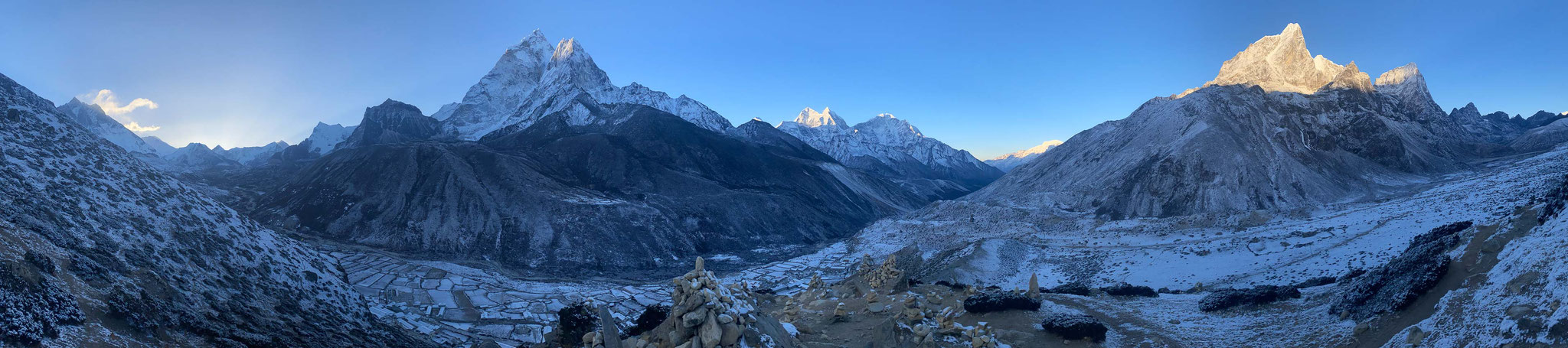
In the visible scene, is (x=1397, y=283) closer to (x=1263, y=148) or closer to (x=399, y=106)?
(x=1263, y=148)

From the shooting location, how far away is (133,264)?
1320 centimetres

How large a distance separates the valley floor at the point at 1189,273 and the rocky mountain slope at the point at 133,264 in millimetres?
6270

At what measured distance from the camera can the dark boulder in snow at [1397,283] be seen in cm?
1250

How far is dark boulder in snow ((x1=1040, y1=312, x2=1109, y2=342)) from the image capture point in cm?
1588

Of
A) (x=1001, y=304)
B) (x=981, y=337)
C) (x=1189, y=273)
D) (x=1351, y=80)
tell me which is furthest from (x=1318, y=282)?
(x=1351, y=80)

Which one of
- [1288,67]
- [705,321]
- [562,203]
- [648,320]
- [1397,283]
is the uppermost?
[1288,67]

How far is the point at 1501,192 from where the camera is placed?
1641 inches

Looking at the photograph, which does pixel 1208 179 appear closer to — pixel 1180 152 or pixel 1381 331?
pixel 1180 152

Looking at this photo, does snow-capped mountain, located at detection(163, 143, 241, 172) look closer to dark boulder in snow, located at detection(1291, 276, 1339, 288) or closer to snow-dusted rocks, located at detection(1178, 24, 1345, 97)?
dark boulder in snow, located at detection(1291, 276, 1339, 288)

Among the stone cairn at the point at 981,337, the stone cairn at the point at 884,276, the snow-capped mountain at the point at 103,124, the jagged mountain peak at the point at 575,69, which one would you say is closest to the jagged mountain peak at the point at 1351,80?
the stone cairn at the point at 884,276

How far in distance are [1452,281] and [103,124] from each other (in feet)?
794

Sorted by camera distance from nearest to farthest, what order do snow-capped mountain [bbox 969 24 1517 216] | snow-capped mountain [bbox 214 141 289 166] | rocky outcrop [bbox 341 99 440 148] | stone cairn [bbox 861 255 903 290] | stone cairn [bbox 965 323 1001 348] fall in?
stone cairn [bbox 965 323 1001 348], stone cairn [bbox 861 255 903 290], snow-capped mountain [bbox 969 24 1517 216], rocky outcrop [bbox 341 99 440 148], snow-capped mountain [bbox 214 141 289 166]

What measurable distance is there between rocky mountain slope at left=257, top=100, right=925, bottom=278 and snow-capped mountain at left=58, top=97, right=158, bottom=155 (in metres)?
105

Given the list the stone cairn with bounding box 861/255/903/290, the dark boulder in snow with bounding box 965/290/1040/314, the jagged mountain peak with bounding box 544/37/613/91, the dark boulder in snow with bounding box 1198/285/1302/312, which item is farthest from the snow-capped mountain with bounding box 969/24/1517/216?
the jagged mountain peak with bounding box 544/37/613/91
